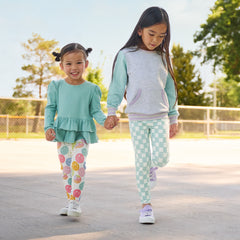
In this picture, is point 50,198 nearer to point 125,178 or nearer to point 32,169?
point 125,178

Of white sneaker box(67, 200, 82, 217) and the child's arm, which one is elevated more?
the child's arm

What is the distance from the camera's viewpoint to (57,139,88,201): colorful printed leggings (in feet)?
11.9

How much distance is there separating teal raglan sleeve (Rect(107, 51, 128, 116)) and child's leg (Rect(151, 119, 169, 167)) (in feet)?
1.07

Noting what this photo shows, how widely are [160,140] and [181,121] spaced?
62.1 ft

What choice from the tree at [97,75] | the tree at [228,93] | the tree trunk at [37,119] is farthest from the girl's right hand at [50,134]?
the tree at [228,93]

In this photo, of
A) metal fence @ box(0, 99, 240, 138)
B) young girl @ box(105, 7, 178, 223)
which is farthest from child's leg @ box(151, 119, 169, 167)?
metal fence @ box(0, 99, 240, 138)

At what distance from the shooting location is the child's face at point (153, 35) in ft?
11.4

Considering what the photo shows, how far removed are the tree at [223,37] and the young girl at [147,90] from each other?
98.4 feet

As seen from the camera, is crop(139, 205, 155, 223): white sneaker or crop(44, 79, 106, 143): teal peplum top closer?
crop(139, 205, 155, 223): white sneaker

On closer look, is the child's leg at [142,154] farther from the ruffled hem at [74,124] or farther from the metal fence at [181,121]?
the metal fence at [181,121]

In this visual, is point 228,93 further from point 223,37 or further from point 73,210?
point 73,210

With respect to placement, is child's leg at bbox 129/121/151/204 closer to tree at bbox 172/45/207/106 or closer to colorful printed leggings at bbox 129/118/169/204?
colorful printed leggings at bbox 129/118/169/204

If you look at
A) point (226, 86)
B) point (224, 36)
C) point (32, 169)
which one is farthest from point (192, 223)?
point (226, 86)

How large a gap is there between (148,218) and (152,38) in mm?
1293
